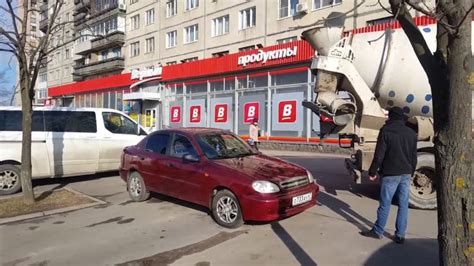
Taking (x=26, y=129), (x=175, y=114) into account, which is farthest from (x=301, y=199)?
(x=175, y=114)

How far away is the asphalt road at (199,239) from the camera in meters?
4.66

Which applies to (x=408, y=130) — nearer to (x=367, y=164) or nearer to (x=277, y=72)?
(x=367, y=164)

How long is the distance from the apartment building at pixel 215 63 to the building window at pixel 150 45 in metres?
0.12

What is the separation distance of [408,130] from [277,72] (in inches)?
670

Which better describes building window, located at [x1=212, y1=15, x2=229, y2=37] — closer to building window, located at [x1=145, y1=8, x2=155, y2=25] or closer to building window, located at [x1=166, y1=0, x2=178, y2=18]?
building window, located at [x1=166, y1=0, x2=178, y2=18]

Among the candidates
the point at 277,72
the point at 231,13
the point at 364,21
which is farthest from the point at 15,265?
the point at 231,13

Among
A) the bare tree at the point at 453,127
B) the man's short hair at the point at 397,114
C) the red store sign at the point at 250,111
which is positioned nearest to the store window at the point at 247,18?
the red store sign at the point at 250,111

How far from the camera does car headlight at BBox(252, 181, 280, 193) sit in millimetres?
5465

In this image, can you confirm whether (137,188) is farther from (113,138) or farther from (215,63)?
(215,63)

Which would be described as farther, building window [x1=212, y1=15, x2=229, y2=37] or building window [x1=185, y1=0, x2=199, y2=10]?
building window [x1=185, y1=0, x2=199, y2=10]

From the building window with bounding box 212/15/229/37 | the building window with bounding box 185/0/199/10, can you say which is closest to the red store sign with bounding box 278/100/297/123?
the building window with bounding box 212/15/229/37

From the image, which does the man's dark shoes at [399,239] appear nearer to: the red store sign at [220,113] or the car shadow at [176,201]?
the car shadow at [176,201]

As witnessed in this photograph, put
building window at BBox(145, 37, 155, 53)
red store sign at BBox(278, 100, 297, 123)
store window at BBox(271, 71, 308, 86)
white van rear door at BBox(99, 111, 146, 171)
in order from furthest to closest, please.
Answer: building window at BBox(145, 37, 155, 53), red store sign at BBox(278, 100, 297, 123), store window at BBox(271, 71, 308, 86), white van rear door at BBox(99, 111, 146, 171)

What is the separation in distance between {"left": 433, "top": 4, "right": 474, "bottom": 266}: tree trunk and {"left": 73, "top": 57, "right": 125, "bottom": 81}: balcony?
4566 centimetres
